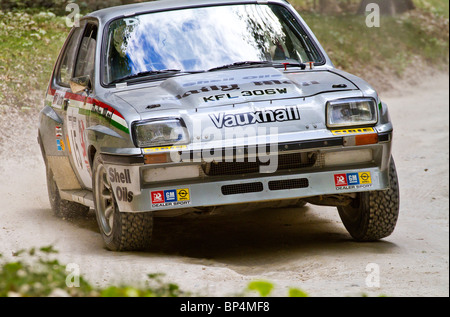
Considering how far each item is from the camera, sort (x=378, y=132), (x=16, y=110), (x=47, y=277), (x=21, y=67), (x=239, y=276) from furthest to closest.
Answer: (x=21, y=67)
(x=16, y=110)
(x=378, y=132)
(x=239, y=276)
(x=47, y=277)

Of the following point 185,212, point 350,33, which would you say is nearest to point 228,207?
point 185,212

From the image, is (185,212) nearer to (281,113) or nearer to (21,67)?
(281,113)

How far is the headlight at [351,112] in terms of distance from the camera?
5.38 metres

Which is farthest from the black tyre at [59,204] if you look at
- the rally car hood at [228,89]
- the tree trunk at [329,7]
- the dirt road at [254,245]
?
the tree trunk at [329,7]

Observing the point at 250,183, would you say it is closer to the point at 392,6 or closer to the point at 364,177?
the point at 364,177

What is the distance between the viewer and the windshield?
6.14 metres

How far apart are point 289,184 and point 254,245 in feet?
3.93

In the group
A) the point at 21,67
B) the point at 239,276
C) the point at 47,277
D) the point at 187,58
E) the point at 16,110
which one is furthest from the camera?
the point at 21,67

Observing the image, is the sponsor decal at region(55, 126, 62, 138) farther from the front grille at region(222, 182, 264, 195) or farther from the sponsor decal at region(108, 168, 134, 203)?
the front grille at region(222, 182, 264, 195)

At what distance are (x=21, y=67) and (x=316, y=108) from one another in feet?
22.3

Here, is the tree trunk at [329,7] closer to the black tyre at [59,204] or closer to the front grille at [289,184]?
the black tyre at [59,204]

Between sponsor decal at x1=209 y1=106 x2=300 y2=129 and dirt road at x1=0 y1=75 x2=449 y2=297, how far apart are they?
3.11ft

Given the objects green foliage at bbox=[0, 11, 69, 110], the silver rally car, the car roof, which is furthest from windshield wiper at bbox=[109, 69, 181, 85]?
green foliage at bbox=[0, 11, 69, 110]
